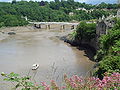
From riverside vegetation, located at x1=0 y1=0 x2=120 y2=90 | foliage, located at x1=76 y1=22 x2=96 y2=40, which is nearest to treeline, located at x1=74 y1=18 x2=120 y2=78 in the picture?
riverside vegetation, located at x1=0 y1=0 x2=120 y2=90

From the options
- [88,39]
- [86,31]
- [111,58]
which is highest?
[111,58]

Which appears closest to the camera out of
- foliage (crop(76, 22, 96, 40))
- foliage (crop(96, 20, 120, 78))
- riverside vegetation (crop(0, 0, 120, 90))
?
riverside vegetation (crop(0, 0, 120, 90))

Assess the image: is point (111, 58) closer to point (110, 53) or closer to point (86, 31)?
point (110, 53)

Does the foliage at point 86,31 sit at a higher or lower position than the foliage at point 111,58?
lower

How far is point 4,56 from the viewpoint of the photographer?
93.4ft

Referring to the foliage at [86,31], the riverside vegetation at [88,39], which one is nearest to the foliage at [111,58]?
the riverside vegetation at [88,39]

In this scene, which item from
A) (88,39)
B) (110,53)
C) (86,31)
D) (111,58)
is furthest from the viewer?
(88,39)

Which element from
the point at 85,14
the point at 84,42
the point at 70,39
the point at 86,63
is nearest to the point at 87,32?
the point at 84,42

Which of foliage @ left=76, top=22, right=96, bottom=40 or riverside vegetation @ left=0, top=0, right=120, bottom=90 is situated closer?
riverside vegetation @ left=0, top=0, right=120, bottom=90

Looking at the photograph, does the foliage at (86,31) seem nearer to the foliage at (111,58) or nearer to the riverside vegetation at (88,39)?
the riverside vegetation at (88,39)

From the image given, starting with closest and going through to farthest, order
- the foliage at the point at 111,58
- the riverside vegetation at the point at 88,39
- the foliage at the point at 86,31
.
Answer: the riverside vegetation at the point at 88,39 → the foliage at the point at 111,58 → the foliage at the point at 86,31

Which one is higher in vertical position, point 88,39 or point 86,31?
point 86,31

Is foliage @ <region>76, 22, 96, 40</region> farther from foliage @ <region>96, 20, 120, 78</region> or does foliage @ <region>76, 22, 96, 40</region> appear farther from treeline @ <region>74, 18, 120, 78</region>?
foliage @ <region>96, 20, 120, 78</region>

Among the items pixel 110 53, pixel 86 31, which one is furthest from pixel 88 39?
pixel 110 53
